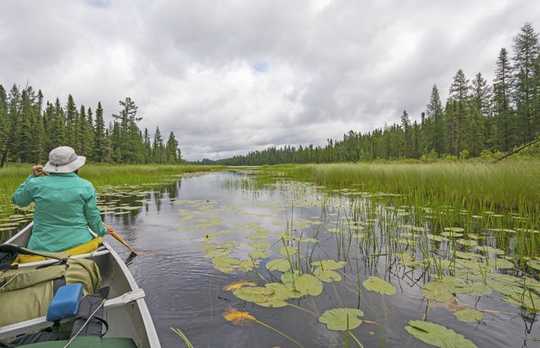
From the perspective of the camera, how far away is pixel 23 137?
35531 millimetres

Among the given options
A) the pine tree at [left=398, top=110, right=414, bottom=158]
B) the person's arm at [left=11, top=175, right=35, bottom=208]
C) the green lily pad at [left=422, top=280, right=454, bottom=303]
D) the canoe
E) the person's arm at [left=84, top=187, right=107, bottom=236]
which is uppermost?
the pine tree at [left=398, top=110, right=414, bottom=158]

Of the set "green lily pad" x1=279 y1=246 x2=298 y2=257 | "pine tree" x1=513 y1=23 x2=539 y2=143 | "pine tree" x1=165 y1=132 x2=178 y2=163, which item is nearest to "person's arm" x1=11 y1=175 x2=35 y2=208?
"green lily pad" x1=279 y1=246 x2=298 y2=257

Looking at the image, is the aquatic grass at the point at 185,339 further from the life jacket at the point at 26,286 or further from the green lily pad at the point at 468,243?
the green lily pad at the point at 468,243

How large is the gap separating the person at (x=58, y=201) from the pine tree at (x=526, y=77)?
42611mm

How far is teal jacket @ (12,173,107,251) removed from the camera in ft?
8.81

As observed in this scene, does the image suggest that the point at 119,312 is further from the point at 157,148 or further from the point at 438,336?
the point at 157,148

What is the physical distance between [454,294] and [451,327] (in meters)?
0.62

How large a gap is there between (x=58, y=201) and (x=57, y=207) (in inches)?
3.3

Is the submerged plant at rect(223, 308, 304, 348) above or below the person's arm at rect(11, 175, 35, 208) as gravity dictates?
below

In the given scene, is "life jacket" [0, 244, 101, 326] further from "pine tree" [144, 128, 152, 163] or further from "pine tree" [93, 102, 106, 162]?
"pine tree" [144, 128, 152, 163]

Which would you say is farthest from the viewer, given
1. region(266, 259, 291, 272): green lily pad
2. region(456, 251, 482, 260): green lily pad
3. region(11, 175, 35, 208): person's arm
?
region(456, 251, 482, 260): green lily pad

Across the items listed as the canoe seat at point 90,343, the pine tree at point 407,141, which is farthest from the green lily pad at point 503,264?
the pine tree at point 407,141

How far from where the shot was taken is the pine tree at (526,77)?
96.9 ft

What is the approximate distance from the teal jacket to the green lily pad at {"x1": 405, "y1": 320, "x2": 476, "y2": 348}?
3664 mm
